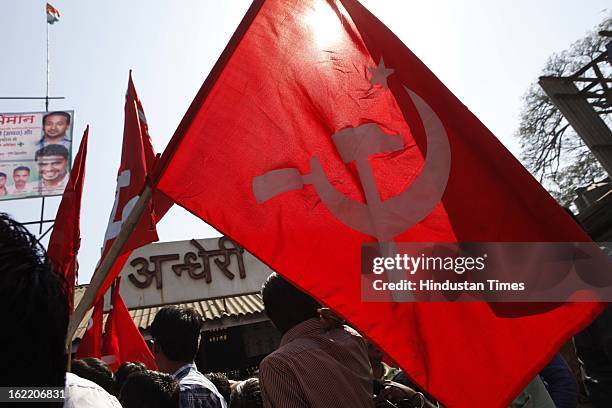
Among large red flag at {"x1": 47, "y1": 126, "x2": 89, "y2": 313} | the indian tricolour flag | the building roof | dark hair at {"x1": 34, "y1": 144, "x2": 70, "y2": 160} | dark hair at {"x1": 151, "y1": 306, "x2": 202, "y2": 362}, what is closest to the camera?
dark hair at {"x1": 151, "y1": 306, "x2": 202, "y2": 362}

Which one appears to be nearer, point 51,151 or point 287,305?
point 287,305

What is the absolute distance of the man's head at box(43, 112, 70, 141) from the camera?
13195 mm

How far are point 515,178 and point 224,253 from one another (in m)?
11.2

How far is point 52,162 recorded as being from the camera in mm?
12992

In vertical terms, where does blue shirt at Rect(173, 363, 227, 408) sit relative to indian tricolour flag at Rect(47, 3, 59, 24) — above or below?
below

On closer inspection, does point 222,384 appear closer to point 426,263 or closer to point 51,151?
point 426,263

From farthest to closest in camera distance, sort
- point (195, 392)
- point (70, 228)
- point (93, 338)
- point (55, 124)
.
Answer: point (55, 124)
point (93, 338)
point (70, 228)
point (195, 392)

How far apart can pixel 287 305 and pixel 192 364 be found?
Result: 1113 millimetres

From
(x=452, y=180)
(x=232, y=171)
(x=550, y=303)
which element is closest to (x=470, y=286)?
(x=550, y=303)

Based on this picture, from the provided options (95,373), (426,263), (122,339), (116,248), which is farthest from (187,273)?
(426,263)

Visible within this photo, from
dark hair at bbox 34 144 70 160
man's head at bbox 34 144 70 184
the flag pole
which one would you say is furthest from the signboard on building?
the flag pole

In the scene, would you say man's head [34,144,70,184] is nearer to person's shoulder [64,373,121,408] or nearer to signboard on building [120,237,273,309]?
signboard on building [120,237,273,309]

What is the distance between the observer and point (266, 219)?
204 centimetres

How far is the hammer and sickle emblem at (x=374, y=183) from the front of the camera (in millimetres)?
2021
